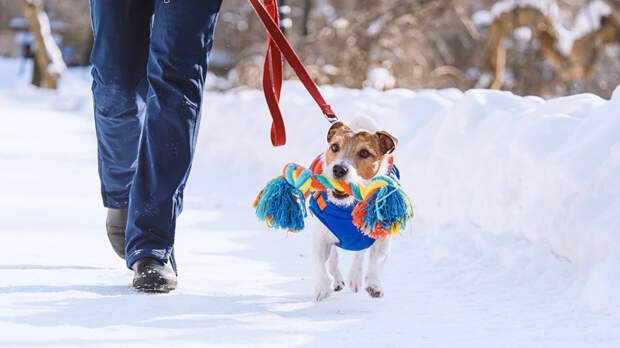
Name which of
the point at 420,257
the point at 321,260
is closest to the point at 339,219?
the point at 321,260

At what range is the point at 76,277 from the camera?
3941 millimetres

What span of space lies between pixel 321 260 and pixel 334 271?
0.25 meters

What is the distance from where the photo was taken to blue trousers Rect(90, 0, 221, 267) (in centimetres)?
363

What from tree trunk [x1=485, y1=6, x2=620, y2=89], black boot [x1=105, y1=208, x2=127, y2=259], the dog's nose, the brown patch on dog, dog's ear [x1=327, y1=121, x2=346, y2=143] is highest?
tree trunk [x1=485, y1=6, x2=620, y2=89]

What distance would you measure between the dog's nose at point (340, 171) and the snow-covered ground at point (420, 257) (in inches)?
19.3

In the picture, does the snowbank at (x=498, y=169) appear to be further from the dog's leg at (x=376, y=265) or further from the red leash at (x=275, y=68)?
the red leash at (x=275, y=68)

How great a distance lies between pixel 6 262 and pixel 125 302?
3.59 feet

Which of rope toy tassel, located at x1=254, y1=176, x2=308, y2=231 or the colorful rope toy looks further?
rope toy tassel, located at x1=254, y1=176, x2=308, y2=231

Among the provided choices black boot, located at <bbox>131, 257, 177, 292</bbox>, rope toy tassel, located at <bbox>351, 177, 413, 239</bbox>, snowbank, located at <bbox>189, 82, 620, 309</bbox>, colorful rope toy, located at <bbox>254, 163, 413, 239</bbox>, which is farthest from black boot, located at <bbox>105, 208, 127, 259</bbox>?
snowbank, located at <bbox>189, 82, 620, 309</bbox>

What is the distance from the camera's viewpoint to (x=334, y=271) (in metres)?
4.01

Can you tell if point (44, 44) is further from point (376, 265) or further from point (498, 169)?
point (376, 265)

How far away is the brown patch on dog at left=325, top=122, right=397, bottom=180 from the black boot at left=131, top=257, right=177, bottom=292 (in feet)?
2.40

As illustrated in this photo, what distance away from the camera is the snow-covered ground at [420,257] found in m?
3.13

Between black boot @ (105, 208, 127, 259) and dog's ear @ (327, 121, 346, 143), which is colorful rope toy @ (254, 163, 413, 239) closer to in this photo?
dog's ear @ (327, 121, 346, 143)
